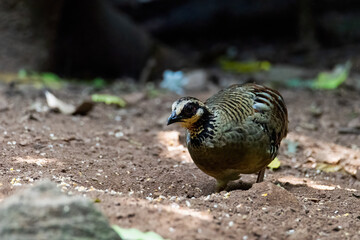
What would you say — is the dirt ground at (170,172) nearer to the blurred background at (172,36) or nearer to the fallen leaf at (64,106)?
the fallen leaf at (64,106)

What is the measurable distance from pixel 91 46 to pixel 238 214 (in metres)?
8.00

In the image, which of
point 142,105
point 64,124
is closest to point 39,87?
point 142,105

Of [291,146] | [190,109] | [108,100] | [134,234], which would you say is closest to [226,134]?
[190,109]

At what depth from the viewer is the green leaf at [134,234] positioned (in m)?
2.63

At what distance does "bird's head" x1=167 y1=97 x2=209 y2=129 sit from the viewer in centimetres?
386

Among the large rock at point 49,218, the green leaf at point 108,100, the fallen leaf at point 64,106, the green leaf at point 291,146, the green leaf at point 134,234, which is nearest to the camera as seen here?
the large rock at point 49,218

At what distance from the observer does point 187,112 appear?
3.88 meters

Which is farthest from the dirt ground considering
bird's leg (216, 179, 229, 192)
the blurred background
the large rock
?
the blurred background

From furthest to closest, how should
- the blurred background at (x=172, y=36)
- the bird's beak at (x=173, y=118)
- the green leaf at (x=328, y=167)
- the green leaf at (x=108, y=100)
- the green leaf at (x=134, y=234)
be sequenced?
the blurred background at (x=172, y=36), the green leaf at (x=108, y=100), the green leaf at (x=328, y=167), the bird's beak at (x=173, y=118), the green leaf at (x=134, y=234)

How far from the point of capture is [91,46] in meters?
10.6

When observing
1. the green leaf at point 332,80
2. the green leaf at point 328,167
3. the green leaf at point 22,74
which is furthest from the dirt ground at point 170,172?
the green leaf at point 332,80

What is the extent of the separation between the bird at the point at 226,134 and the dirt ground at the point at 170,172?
0.24 m

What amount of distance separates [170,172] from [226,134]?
939 mm

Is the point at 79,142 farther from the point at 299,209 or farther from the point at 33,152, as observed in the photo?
the point at 299,209
